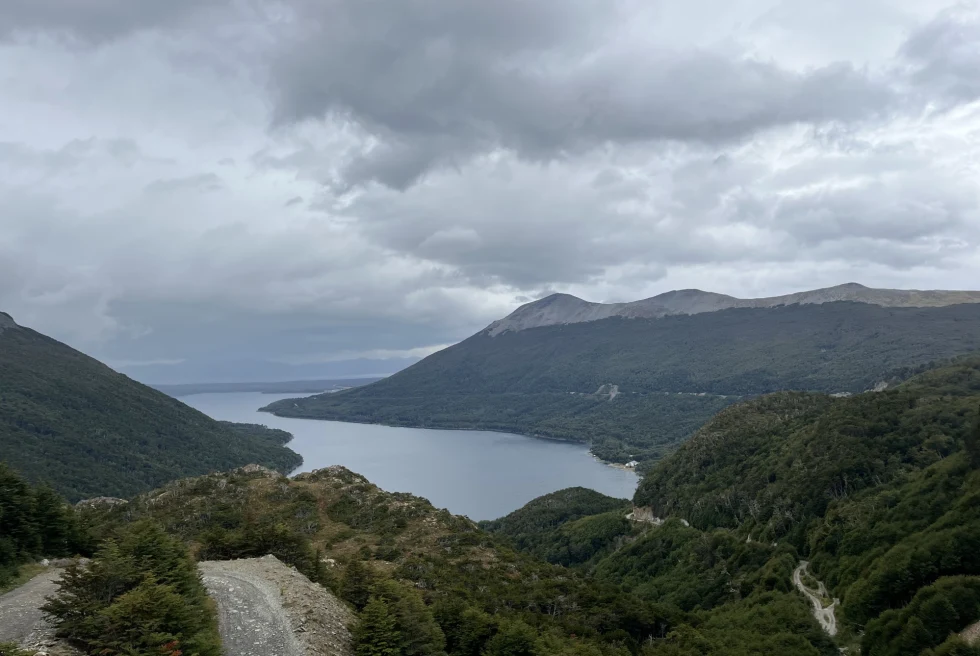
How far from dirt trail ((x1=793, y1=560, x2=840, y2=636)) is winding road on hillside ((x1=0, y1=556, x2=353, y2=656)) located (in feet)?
134

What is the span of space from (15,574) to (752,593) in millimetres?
54399

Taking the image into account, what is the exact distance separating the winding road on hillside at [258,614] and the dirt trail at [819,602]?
40.7m

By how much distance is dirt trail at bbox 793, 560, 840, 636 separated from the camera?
44062 millimetres

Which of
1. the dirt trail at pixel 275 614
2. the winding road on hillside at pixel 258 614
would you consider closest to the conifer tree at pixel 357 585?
the winding road on hillside at pixel 258 614

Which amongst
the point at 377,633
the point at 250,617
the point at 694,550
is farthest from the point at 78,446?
the point at 377,633

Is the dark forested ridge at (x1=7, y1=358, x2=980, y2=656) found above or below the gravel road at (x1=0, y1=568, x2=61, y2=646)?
below

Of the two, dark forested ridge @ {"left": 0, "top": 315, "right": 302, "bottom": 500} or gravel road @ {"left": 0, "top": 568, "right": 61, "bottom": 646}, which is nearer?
gravel road @ {"left": 0, "top": 568, "right": 61, "bottom": 646}

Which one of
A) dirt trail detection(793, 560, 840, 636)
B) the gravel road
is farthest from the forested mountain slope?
the gravel road

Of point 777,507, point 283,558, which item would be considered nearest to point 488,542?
point 283,558

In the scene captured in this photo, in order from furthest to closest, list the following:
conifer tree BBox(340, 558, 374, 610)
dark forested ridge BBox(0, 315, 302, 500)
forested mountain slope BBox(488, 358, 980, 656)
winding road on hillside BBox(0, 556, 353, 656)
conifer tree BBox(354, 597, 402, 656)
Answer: dark forested ridge BBox(0, 315, 302, 500)
forested mountain slope BBox(488, 358, 980, 656)
conifer tree BBox(340, 558, 374, 610)
conifer tree BBox(354, 597, 402, 656)
winding road on hillside BBox(0, 556, 353, 656)

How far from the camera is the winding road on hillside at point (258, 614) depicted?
1591cm

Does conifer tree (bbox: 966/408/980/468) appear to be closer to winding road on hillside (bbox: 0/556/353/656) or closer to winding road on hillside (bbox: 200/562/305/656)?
winding road on hillside (bbox: 0/556/353/656)

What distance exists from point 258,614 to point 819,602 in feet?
162

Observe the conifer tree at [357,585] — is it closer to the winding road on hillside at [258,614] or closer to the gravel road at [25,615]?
the winding road on hillside at [258,614]
